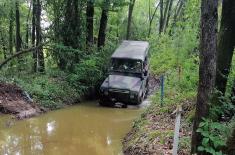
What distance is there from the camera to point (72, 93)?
55.2ft

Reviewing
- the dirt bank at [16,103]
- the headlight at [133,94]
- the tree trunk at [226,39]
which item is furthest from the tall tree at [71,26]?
the tree trunk at [226,39]

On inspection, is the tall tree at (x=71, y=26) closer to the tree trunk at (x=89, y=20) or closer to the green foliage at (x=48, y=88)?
the tree trunk at (x=89, y=20)

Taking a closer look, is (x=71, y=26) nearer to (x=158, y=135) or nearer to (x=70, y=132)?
(x=70, y=132)

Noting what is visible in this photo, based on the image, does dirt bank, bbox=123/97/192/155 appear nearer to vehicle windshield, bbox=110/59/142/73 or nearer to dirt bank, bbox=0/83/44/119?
dirt bank, bbox=0/83/44/119

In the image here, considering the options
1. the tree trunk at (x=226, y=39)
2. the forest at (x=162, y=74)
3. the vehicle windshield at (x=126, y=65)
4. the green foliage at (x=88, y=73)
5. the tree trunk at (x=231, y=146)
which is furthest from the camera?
the green foliage at (x=88, y=73)

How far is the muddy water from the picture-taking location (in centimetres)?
947

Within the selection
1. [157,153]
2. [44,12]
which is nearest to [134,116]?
[157,153]

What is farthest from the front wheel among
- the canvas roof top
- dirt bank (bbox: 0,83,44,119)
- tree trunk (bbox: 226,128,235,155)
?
tree trunk (bbox: 226,128,235,155)

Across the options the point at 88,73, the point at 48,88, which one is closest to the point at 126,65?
the point at 88,73

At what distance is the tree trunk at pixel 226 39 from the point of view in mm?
6770

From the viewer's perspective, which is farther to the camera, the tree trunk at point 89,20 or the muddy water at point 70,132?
the tree trunk at point 89,20

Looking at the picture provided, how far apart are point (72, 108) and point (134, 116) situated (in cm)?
281

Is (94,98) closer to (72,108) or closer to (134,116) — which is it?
(72,108)

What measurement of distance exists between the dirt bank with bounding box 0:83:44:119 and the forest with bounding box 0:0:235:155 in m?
0.13
